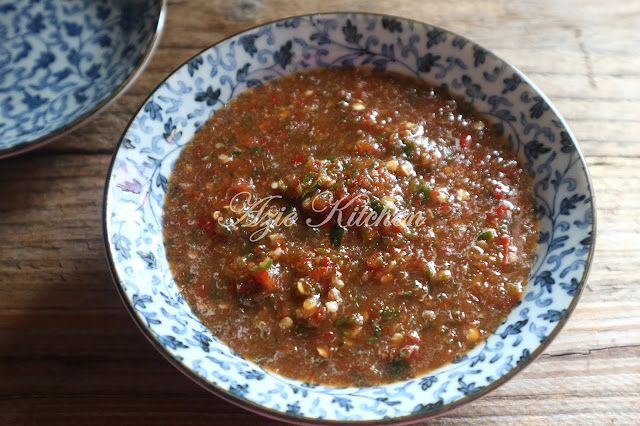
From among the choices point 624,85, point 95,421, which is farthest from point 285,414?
point 624,85

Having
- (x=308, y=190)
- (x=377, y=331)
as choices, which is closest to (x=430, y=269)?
(x=377, y=331)

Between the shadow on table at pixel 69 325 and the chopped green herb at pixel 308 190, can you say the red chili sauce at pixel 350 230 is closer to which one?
the chopped green herb at pixel 308 190

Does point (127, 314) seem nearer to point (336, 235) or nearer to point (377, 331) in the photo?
point (336, 235)

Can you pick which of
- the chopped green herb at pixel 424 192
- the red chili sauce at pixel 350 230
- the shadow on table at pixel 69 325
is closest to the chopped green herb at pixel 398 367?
the red chili sauce at pixel 350 230

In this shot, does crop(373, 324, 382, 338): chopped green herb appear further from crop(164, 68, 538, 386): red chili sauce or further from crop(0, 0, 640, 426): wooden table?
crop(0, 0, 640, 426): wooden table

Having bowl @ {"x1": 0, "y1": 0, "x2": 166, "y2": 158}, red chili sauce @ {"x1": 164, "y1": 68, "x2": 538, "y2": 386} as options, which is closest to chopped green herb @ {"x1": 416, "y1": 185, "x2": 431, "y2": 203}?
red chili sauce @ {"x1": 164, "y1": 68, "x2": 538, "y2": 386}

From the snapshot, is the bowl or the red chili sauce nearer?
the red chili sauce
